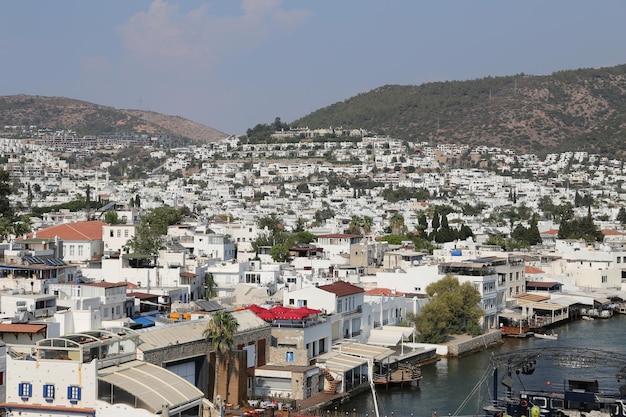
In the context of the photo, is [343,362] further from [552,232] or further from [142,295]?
[552,232]

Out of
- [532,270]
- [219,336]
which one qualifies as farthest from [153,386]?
[532,270]

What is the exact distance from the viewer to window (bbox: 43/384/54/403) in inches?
1037

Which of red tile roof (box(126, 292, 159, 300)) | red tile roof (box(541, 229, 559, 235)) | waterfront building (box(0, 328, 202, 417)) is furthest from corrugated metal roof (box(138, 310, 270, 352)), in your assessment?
red tile roof (box(541, 229, 559, 235))

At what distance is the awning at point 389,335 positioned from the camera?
143 feet

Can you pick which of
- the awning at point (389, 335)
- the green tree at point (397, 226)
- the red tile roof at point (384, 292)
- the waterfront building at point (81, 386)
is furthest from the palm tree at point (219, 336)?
the green tree at point (397, 226)

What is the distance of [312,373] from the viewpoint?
115 ft

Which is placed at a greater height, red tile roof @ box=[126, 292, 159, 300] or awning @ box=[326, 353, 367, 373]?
red tile roof @ box=[126, 292, 159, 300]

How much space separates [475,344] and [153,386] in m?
23.1

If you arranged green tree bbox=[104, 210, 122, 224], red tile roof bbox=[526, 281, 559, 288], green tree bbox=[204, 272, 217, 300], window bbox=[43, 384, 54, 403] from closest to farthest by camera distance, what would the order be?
window bbox=[43, 384, 54, 403] < green tree bbox=[204, 272, 217, 300] < red tile roof bbox=[526, 281, 559, 288] < green tree bbox=[104, 210, 122, 224]

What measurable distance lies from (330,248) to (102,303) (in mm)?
33920

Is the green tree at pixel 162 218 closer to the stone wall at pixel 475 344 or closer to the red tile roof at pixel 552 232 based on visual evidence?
the red tile roof at pixel 552 232

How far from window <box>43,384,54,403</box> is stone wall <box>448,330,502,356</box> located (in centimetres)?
2180

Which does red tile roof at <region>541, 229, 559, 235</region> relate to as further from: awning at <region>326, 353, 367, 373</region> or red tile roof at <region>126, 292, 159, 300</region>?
awning at <region>326, 353, 367, 373</region>

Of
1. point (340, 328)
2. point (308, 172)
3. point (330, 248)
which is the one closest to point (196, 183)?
point (308, 172)
